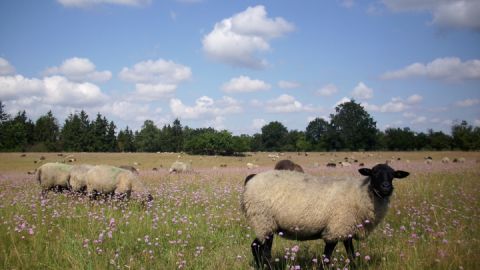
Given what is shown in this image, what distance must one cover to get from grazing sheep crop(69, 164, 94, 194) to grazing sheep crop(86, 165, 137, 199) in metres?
0.84

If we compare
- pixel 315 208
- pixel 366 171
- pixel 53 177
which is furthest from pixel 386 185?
pixel 53 177

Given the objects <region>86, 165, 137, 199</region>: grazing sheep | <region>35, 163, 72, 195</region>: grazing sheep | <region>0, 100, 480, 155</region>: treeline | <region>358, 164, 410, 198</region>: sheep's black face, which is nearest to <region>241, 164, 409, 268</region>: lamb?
<region>358, 164, 410, 198</region>: sheep's black face

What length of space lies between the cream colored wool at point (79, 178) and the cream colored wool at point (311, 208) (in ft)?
37.2

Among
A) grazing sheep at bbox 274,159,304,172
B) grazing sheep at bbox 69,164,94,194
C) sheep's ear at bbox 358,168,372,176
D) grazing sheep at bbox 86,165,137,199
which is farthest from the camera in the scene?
grazing sheep at bbox 274,159,304,172

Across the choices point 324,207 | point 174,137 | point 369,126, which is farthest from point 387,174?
point 174,137

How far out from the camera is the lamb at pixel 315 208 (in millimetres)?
6199

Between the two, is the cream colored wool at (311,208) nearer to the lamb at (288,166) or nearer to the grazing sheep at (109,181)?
the grazing sheep at (109,181)

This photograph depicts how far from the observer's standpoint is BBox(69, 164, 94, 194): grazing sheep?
15.5 meters

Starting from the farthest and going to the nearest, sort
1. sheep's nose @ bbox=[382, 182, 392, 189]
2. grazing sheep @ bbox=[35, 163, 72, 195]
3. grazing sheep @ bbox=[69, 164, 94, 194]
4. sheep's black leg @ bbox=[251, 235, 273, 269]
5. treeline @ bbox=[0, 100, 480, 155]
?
treeline @ bbox=[0, 100, 480, 155] → grazing sheep @ bbox=[35, 163, 72, 195] → grazing sheep @ bbox=[69, 164, 94, 194] → sheep's black leg @ bbox=[251, 235, 273, 269] → sheep's nose @ bbox=[382, 182, 392, 189]

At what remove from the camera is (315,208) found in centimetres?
626

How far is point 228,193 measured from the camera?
41.3 feet

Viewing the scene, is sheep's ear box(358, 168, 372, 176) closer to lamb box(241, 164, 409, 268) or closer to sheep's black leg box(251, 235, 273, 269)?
lamb box(241, 164, 409, 268)

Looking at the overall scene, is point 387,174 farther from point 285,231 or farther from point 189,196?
point 189,196

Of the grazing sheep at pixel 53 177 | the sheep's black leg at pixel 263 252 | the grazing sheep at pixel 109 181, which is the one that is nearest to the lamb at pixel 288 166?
the grazing sheep at pixel 109 181
